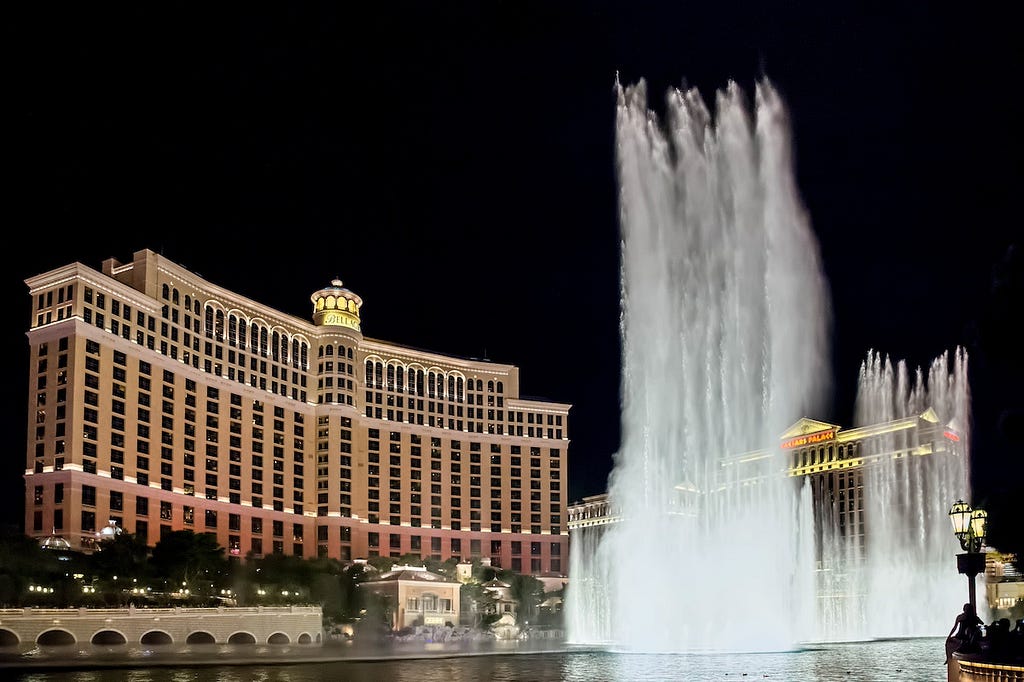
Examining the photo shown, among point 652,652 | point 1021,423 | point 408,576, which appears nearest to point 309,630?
point 408,576

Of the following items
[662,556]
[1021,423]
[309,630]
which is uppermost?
[1021,423]

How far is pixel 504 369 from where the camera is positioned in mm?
148875

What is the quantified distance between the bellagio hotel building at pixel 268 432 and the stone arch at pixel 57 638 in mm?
25857

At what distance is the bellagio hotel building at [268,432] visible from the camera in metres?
97.4

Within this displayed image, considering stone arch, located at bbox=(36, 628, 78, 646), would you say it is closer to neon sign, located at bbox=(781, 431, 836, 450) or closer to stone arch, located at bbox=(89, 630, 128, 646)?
stone arch, located at bbox=(89, 630, 128, 646)

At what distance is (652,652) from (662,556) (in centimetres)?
630

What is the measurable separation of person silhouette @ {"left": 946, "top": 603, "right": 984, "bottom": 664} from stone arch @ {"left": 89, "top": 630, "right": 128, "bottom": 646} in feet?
185

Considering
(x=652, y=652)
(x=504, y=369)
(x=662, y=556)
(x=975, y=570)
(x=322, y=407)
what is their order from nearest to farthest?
(x=975, y=570), (x=652, y=652), (x=662, y=556), (x=322, y=407), (x=504, y=369)

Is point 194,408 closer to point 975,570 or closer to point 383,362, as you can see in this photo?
point 383,362

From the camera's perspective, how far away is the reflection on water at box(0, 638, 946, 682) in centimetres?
3594

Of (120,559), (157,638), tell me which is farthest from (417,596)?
(157,638)

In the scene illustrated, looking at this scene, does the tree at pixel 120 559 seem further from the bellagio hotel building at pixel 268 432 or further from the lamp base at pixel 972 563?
the lamp base at pixel 972 563

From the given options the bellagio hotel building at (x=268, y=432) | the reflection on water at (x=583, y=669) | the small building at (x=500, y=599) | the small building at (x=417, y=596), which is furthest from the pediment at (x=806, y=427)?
the reflection on water at (x=583, y=669)

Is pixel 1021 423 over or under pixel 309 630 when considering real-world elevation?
over
